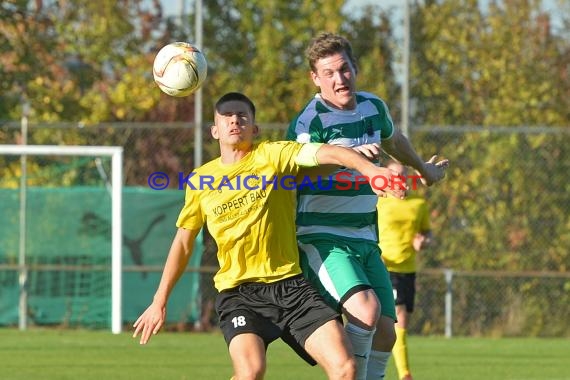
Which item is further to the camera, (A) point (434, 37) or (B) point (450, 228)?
(A) point (434, 37)

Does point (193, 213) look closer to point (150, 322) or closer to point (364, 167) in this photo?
point (150, 322)

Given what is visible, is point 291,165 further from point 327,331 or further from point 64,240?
point 64,240

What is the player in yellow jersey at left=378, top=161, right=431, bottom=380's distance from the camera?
1059cm

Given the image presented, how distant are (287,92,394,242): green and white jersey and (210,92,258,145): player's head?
0.36 meters

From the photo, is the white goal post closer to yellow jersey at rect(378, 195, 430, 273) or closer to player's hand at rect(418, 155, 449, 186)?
yellow jersey at rect(378, 195, 430, 273)

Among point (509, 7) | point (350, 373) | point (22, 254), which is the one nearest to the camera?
point (350, 373)

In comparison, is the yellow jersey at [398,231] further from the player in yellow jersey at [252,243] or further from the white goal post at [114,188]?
the white goal post at [114,188]

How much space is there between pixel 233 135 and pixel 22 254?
9.84 metres

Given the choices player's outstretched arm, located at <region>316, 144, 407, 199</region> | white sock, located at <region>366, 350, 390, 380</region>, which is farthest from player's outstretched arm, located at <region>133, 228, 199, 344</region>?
white sock, located at <region>366, 350, 390, 380</region>

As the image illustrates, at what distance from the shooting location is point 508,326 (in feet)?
53.1

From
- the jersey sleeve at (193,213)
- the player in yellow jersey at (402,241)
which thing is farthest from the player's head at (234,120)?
the player in yellow jersey at (402,241)

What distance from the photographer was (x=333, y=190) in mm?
6934

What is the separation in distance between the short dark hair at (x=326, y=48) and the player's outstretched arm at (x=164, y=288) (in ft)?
3.98

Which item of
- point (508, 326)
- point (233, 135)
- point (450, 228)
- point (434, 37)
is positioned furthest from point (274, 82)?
point (233, 135)
